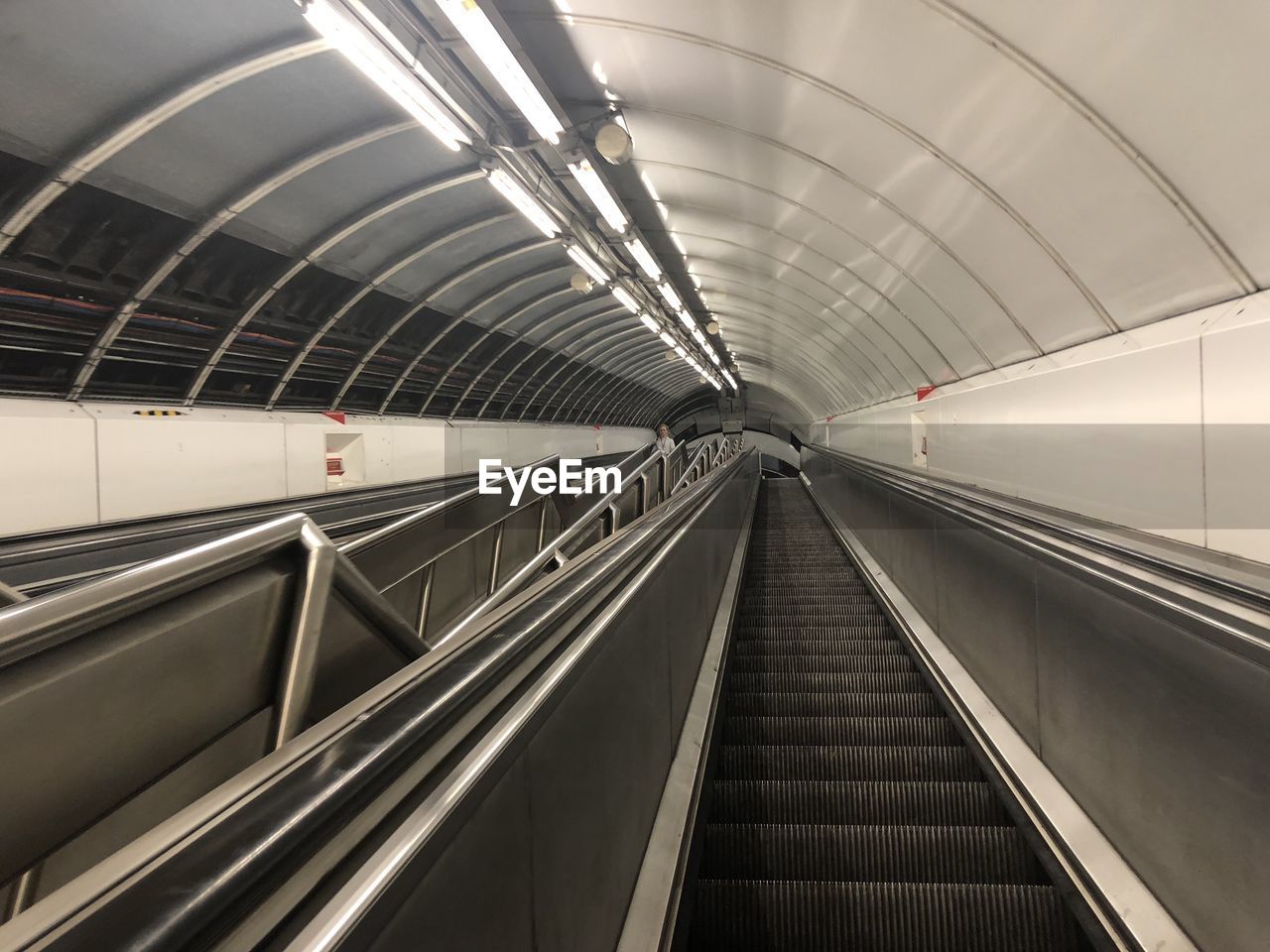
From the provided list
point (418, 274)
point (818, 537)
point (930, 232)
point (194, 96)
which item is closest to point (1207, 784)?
point (930, 232)

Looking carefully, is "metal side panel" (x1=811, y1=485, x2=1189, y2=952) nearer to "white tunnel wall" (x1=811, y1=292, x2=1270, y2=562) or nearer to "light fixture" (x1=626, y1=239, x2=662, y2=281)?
"white tunnel wall" (x1=811, y1=292, x2=1270, y2=562)

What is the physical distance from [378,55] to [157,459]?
420 centimetres

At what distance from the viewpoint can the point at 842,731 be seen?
353cm

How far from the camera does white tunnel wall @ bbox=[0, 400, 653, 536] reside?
4.80 m

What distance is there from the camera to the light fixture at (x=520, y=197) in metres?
5.32

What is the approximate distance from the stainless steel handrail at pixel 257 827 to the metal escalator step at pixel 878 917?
154 cm

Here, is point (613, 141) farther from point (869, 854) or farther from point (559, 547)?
point (869, 854)

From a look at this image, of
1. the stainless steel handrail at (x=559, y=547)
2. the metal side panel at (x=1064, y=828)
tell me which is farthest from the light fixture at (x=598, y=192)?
the metal side panel at (x=1064, y=828)

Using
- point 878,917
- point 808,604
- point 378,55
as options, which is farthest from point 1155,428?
point 378,55

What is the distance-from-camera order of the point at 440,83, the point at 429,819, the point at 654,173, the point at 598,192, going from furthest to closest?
the point at 654,173
the point at 598,192
the point at 440,83
the point at 429,819

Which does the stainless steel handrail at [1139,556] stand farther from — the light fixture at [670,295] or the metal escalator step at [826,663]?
the light fixture at [670,295]

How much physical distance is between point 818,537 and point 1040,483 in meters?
4.00

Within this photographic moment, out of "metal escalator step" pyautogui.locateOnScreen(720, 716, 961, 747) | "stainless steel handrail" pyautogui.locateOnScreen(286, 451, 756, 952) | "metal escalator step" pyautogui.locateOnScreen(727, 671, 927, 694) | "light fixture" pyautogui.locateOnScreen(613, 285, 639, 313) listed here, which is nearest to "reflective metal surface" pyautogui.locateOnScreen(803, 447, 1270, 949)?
"metal escalator step" pyautogui.locateOnScreen(720, 716, 961, 747)

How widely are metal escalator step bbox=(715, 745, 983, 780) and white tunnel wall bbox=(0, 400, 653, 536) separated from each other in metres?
5.08
